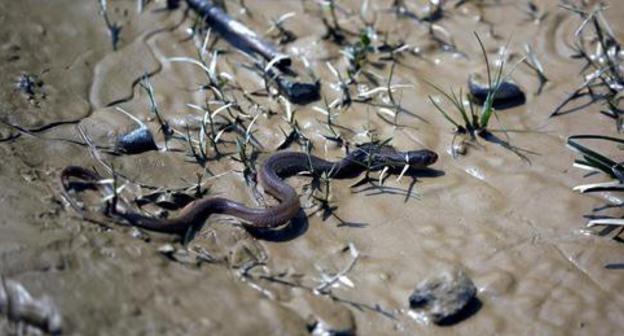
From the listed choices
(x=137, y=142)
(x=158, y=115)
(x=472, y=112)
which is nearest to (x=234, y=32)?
(x=158, y=115)

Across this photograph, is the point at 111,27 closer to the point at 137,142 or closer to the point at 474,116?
the point at 137,142

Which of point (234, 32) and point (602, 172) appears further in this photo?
point (234, 32)

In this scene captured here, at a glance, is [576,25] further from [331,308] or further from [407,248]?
[331,308]

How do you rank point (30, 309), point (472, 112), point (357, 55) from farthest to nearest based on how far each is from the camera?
point (357, 55) → point (472, 112) → point (30, 309)

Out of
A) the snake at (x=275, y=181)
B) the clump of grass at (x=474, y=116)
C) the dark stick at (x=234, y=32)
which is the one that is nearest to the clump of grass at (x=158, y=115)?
the snake at (x=275, y=181)

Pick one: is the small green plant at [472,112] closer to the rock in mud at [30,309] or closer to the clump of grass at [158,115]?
the clump of grass at [158,115]

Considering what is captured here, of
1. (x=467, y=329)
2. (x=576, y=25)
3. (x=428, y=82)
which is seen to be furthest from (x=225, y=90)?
(x=576, y=25)
